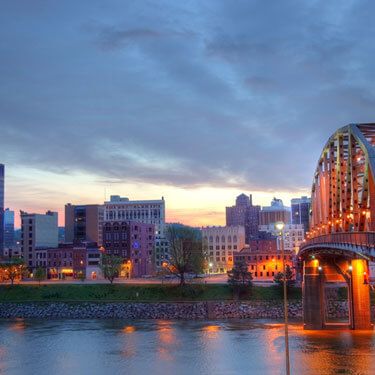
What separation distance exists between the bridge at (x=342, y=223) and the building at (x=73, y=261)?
8451 cm

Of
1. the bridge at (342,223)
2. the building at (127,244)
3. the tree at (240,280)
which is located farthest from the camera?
the building at (127,244)

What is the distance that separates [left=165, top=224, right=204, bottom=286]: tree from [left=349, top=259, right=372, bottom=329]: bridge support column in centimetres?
4857

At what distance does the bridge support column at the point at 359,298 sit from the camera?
78.3 metres

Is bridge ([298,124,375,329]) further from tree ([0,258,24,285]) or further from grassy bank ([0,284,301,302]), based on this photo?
tree ([0,258,24,285])

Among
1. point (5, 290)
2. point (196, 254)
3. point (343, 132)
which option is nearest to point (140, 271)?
point (196, 254)

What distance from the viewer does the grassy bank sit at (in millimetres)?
115000

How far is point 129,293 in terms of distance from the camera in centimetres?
12038

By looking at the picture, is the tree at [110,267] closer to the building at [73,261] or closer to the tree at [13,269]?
the tree at [13,269]

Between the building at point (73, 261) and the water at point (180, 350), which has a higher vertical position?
the building at point (73, 261)

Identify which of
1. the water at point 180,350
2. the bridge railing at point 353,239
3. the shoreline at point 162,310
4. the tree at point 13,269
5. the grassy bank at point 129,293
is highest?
the bridge railing at point 353,239

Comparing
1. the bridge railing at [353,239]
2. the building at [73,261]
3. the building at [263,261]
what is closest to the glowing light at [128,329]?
the bridge railing at [353,239]

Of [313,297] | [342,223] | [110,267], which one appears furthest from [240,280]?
[342,223]

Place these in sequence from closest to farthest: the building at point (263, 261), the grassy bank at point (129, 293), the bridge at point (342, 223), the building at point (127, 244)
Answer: the bridge at point (342, 223) → the grassy bank at point (129, 293) → the building at point (127, 244) → the building at point (263, 261)

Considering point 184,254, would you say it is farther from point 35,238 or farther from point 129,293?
point 35,238
